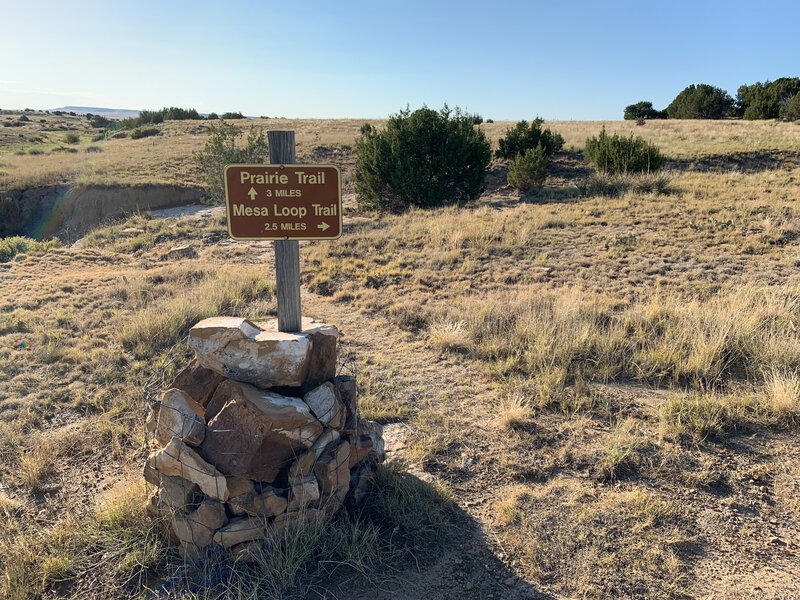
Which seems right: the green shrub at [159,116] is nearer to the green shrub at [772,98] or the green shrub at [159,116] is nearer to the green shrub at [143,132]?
the green shrub at [143,132]

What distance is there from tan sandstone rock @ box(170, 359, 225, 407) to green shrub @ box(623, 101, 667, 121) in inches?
2053

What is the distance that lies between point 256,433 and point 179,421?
458mm

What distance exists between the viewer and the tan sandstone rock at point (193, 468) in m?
2.71

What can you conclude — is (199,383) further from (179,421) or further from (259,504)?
(259,504)

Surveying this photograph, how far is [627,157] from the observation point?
15.7 meters

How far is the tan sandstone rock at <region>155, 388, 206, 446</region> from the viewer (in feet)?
9.16

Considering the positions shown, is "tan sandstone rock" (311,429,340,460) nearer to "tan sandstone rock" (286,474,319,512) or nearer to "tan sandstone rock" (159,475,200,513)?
"tan sandstone rock" (286,474,319,512)

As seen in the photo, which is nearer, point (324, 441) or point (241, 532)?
point (241, 532)

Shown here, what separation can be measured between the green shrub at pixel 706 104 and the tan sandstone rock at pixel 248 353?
49.2m

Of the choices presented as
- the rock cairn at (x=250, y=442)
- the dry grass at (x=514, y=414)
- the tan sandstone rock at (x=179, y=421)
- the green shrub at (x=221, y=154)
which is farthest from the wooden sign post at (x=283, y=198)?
the green shrub at (x=221, y=154)

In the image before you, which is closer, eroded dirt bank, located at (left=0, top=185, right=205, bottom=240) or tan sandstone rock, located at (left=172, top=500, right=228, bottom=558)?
tan sandstone rock, located at (left=172, top=500, right=228, bottom=558)

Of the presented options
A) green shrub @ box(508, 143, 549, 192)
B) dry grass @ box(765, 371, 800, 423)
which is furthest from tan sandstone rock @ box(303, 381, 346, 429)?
green shrub @ box(508, 143, 549, 192)

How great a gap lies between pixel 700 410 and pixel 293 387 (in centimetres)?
335

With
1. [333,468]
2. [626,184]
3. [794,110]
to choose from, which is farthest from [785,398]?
[794,110]
